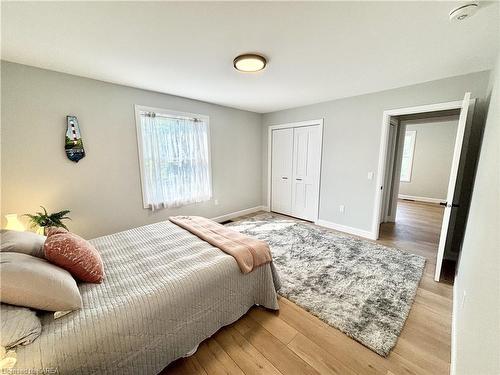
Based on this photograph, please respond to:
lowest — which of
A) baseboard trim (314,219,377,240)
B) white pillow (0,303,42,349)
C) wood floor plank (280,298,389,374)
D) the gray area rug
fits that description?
wood floor plank (280,298,389,374)

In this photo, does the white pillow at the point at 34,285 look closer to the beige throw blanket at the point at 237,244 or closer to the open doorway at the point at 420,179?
the beige throw blanket at the point at 237,244

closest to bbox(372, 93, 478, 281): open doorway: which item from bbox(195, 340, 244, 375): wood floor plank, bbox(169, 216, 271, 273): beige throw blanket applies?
bbox(169, 216, 271, 273): beige throw blanket

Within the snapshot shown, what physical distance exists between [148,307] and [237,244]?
868 millimetres

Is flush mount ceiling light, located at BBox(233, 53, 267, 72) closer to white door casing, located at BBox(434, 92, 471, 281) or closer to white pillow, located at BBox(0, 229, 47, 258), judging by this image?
white door casing, located at BBox(434, 92, 471, 281)

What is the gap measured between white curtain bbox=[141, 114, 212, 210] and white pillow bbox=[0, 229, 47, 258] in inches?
69.8

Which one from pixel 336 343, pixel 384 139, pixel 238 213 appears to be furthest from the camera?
pixel 238 213

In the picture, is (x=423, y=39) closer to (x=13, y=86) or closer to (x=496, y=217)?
(x=496, y=217)

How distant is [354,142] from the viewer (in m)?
3.43

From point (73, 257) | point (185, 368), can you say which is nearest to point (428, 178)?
point (185, 368)

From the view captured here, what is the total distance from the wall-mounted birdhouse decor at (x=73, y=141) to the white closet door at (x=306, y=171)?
3675 millimetres

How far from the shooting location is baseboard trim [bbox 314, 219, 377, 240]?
133 inches

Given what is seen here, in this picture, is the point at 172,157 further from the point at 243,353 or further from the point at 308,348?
the point at 308,348

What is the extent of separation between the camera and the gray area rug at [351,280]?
1.66 m

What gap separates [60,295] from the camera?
1.04 meters
